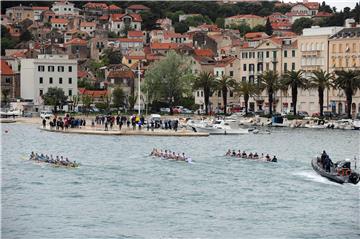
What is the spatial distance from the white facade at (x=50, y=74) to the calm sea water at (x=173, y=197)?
60007mm

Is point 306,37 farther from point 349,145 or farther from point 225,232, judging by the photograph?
point 225,232

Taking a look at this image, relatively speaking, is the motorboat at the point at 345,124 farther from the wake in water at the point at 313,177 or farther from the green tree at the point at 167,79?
the wake in water at the point at 313,177

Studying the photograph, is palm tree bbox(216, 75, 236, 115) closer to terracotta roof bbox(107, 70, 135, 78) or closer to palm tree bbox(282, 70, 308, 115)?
palm tree bbox(282, 70, 308, 115)

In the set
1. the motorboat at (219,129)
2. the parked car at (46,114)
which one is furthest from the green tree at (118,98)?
the motorboat at (219,129)

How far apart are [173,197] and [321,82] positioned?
7070 cm

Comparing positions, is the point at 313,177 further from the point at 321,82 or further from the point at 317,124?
the point at 321,82

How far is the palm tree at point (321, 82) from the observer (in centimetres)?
12388

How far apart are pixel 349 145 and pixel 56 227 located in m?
48.9

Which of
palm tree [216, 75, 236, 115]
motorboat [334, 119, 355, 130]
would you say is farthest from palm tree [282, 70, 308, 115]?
motorboat [334, 119, 355, 130]

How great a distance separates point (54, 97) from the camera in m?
141

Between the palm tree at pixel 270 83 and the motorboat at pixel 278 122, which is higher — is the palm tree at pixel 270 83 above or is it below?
above

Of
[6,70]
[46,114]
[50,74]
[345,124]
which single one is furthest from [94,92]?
[345,124]

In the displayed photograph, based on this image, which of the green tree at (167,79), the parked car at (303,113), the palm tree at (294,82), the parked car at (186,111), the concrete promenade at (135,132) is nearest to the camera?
the concrete promenade at (135,132)

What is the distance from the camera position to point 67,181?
6350 cm
